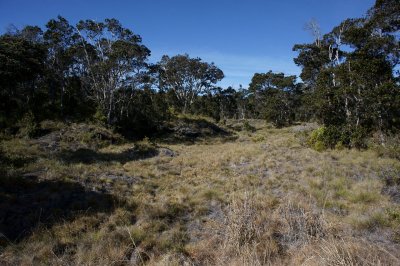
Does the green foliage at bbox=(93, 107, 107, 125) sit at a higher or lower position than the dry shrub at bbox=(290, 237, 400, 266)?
higher

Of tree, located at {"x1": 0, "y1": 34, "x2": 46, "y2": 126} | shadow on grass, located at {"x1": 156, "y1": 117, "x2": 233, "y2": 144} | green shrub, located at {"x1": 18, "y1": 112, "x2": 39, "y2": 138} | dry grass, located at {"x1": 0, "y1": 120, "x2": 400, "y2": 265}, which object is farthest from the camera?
shadow on grass, located at {"x1": 156, "y1": 117, "x2": 233, "y2": 144}

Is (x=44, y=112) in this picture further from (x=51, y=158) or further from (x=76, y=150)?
(x=51, y=158)

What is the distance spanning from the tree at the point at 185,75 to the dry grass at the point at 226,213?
29.8m

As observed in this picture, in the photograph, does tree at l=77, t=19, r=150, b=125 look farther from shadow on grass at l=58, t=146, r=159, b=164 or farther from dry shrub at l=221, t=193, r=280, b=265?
dry shrub at l=221, t=193, r=280, b=265

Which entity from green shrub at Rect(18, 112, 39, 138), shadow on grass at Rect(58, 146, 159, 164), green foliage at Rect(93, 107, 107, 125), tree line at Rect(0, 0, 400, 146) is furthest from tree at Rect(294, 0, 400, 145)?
green shrub at Rect(18, 112, 39, 138)

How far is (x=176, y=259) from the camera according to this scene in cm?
587

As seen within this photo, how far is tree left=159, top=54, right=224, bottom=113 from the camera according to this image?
44.1 m

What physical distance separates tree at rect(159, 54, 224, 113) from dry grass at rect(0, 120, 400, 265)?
29827 mm

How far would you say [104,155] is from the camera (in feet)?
60.5

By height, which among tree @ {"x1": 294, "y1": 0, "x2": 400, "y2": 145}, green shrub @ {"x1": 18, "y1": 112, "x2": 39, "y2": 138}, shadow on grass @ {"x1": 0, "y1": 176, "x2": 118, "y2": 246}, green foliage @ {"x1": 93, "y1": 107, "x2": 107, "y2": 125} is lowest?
shadow on grass @ {"x1": 0, "y1": 176, "x2": 118, "y2": 246}

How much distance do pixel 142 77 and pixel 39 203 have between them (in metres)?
23.0

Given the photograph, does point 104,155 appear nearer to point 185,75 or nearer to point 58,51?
point 58,51

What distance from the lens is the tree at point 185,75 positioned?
145 ft

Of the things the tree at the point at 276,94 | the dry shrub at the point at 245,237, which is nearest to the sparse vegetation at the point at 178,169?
the dry shrub at the point at 245,237
